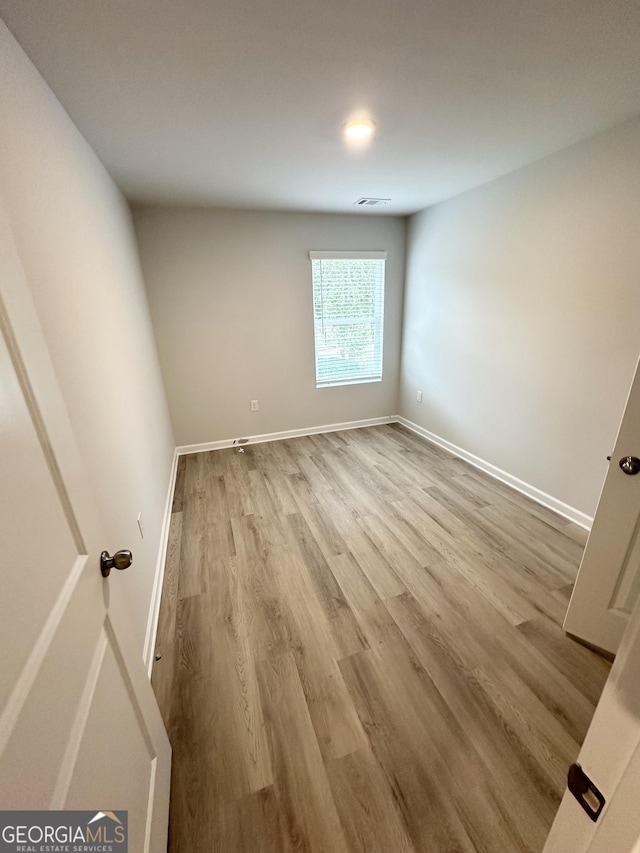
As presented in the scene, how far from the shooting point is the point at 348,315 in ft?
12.4

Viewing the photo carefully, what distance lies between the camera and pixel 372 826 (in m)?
→ 1.01

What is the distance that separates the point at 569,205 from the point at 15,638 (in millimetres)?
3047

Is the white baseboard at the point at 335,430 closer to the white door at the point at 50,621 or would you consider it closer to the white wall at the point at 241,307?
the white wall at the point at 241,307

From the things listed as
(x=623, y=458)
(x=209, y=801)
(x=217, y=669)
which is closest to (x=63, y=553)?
(x=209, y=801)

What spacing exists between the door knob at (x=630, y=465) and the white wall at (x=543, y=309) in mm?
35

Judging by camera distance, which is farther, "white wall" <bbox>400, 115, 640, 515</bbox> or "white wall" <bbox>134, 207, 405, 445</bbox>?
"white wall" <bbox>134, 207, 405, 445</bbox>

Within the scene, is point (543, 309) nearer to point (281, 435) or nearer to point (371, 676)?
point (371, 676)

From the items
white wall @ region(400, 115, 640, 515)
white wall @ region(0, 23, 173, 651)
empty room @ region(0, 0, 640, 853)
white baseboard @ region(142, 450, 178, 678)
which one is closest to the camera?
empty room @ region(0, 0, 640, 853)

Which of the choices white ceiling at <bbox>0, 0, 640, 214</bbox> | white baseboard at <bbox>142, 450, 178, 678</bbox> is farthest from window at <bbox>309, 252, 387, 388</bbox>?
white baseboard at <bbox>142, 450, 178, 678</bbox>

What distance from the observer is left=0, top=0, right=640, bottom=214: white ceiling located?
1005 mm

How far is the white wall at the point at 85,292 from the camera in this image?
97 centimetres

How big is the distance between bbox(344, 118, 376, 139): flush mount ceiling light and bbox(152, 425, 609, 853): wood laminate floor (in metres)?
2.30

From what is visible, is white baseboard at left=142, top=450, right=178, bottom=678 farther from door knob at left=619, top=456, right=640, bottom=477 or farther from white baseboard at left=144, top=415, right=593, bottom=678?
door knob at left=619, top=456, right=640, bottom=477

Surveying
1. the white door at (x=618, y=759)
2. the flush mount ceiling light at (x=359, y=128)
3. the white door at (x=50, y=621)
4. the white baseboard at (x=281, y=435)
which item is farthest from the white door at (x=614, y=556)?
the white baseboard at (x=281, y=435)
